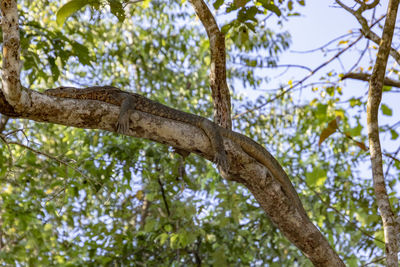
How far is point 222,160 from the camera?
3.07m

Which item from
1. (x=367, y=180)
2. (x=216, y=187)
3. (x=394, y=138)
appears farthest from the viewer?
(x=367, y=180)

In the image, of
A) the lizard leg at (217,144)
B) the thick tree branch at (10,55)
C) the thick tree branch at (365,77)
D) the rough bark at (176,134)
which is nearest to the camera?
the thick tree branch at (10,55)

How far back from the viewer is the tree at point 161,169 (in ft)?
10.3

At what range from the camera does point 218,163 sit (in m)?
3.08

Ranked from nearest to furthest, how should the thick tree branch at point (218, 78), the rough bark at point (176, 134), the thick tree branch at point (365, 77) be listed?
1. the rough bark at point (176, 134)
2. the thick tree branch at point (218, 78)
3. the thick tree branch at point (365, 77)

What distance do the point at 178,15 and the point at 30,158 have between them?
465 cm

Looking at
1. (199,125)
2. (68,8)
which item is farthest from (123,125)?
(68,8)

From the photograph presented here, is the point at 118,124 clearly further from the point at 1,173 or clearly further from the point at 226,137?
the point at 1,173

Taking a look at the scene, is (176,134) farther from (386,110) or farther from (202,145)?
(386,110)

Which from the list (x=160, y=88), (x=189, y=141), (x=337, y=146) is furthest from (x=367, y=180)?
(x=189, y=141)

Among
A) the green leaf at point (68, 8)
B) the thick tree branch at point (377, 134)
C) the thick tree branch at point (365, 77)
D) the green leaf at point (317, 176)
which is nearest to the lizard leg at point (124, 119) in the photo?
the green leaf at point (68, 8)

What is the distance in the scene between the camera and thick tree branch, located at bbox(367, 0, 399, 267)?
10.3 ft

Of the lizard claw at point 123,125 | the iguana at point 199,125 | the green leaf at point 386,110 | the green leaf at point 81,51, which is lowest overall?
the lizard claw at point 123,125

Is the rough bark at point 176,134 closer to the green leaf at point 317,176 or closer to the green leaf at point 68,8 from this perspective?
the green leaf at point 317,176
